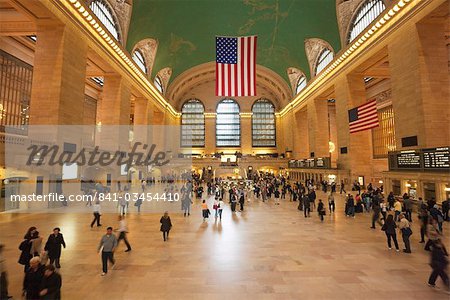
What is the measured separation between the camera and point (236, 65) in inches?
548

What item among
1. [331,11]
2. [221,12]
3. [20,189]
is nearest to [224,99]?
[221,12]

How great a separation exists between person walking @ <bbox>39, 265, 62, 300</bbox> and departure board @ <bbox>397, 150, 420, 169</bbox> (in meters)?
13.8

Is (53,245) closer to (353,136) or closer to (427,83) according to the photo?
(427,83)

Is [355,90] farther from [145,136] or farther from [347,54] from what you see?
[145,136]

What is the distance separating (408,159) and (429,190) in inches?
70.9

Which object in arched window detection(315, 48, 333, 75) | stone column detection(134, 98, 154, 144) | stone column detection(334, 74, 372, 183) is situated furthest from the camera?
stone column detection(134, 98, 154, 144)

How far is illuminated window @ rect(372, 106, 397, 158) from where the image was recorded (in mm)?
24656

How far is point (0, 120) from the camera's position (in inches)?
567

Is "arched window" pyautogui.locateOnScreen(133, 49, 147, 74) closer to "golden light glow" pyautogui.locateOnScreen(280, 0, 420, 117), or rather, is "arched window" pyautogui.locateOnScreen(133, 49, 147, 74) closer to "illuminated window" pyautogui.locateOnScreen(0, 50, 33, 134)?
"illuminated window" pyautogui.locateOnScreen(0, 50, 33, 134)

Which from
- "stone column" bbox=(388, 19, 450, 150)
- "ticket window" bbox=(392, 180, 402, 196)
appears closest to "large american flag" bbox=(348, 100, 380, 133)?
"stone column" bbox=(388, 19, 450, 150)

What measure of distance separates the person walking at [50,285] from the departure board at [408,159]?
45.3ft

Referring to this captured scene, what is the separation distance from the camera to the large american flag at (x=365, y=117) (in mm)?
14766

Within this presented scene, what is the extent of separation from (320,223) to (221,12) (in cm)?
2150

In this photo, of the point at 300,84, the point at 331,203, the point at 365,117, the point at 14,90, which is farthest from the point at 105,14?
the point at 300,84
